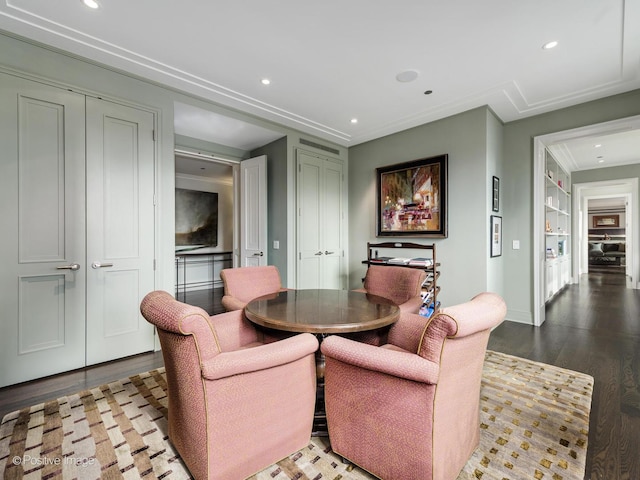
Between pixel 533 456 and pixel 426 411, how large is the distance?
34.2 inches

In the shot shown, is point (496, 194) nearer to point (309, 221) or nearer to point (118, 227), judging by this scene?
point (309, 221)

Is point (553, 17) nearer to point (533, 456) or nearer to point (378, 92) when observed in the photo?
point (378, 92)

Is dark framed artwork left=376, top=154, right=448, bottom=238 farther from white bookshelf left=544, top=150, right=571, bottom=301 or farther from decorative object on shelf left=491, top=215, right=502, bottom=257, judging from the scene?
white bookshelf left=544, top=150, right=571, bottom=301

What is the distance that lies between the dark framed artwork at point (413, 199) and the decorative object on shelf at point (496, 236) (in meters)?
0.57

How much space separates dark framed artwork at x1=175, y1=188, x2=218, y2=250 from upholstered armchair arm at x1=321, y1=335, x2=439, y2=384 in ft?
19.7

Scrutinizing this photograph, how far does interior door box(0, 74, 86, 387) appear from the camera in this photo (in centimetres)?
227

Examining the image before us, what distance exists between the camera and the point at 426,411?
3.97ft

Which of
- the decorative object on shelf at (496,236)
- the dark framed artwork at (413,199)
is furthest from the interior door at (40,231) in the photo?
the decorative object on shelf at (496,236)

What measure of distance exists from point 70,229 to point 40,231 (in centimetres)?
19

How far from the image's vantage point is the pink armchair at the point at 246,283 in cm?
270

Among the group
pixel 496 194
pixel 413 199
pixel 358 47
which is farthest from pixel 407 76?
pixel 496 194

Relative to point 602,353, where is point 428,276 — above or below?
above

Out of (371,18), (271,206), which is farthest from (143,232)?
(371,18)

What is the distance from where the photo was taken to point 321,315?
1.82 metres
